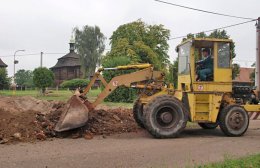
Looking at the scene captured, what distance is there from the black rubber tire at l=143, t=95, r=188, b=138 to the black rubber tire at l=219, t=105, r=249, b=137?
128 cm

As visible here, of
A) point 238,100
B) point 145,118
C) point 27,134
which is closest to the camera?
point 27,134

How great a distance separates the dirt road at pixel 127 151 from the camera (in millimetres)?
8359

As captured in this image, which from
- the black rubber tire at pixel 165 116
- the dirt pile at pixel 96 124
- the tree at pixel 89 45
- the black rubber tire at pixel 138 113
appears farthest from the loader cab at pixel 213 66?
the tree at pixel 89 45

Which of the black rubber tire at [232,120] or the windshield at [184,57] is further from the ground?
the windshield at [184,57]

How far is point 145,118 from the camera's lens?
12.1m

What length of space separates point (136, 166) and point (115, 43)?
46881 millimetres

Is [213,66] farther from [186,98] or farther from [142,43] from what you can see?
[142,43]

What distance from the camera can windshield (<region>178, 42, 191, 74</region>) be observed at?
12.8 metres

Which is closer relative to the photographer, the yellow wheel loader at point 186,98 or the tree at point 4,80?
the yellow wheel loader at point 186,98

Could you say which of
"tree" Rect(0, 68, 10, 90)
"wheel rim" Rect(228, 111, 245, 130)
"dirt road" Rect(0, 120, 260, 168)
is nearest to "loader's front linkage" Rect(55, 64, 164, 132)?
"dirt road" Rect(0, 120, 260, 168)

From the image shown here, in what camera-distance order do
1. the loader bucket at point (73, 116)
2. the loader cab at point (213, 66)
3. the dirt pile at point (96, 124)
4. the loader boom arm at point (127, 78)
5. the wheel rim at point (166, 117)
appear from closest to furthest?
the loader bucket at point (73, 116) → the dirt pile at point (96, 124) → the wheel rim at point (166, 117) → the loader cab at point (213, 66) → the loader boom arm at point (127, 78)

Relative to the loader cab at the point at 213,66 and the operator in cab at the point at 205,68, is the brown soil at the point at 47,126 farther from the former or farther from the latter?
the operator in cab at the point at 205,68

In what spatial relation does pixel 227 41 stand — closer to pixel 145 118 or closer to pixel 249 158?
pixel 145 118

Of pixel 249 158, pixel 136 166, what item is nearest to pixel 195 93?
pixel 249 158
